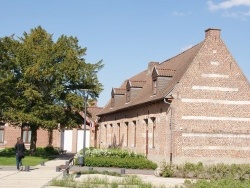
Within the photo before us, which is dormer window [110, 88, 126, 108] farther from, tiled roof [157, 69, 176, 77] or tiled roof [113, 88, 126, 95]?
tiled roof [157, 69, 176, 77]

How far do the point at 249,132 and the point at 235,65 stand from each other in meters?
4.44

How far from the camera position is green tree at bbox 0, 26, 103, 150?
32.6 meters

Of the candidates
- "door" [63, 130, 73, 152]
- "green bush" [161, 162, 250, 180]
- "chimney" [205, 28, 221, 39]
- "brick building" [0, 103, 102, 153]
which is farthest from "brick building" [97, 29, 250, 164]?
"door" [63, 130, 73, 152]

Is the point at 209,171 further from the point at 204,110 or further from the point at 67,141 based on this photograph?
the point at 67,141

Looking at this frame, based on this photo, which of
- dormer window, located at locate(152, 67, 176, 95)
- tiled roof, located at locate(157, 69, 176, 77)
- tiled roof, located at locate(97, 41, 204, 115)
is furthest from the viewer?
tiled roof, located at locate(157, 69, 176, 77)

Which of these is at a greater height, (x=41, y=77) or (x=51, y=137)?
(x=41, y=77)

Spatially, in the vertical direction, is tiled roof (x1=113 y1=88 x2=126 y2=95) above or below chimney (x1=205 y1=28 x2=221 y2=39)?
below

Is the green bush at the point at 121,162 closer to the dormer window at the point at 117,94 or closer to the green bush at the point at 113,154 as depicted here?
the green bush at the point at 113,154

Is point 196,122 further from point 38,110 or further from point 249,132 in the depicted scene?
point 38,110

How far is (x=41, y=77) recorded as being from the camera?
32.5 metres

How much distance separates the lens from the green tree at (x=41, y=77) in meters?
32.6

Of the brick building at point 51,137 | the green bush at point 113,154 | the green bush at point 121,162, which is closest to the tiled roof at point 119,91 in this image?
the brick building at point 51,137

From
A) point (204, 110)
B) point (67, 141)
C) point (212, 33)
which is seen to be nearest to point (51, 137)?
point (67, 141)

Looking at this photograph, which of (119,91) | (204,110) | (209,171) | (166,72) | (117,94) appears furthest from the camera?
(119,91)
